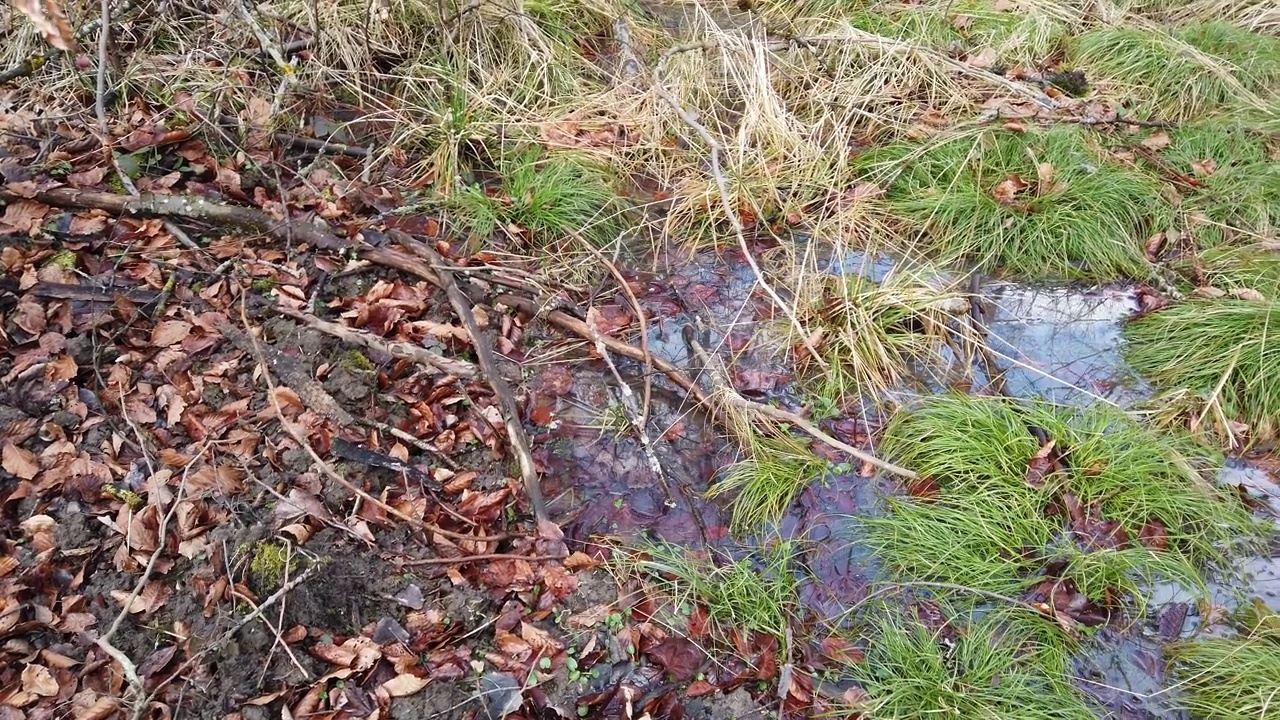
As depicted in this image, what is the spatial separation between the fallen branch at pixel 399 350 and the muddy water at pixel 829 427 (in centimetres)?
32

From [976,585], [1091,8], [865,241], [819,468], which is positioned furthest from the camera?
[1091,8]

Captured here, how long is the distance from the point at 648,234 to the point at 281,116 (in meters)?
1.88

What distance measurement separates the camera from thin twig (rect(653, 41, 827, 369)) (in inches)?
121

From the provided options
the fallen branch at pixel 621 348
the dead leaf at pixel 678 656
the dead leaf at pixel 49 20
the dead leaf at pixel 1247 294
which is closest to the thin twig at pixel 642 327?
the fallen branch at pixel 621 348

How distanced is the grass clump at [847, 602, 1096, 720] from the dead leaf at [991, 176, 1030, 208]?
2085 mm

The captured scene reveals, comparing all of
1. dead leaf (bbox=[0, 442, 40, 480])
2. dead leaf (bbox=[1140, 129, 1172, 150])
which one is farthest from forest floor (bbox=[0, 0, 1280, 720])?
dead leaf (bbox=[1140, 129, 1172, 150])

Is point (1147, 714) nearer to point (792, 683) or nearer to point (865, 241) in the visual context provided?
point (792, 683)

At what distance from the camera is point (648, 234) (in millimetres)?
3795

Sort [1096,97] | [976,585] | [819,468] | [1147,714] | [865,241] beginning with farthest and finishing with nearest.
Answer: [1096,97] < [865,241] < [819,468] < [976,585] < [1147,714]

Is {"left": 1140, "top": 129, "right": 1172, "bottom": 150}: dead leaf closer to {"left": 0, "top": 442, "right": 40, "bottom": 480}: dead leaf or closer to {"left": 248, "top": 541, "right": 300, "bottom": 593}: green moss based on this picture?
{"left": 248, "top": 541, "right": 300, "bottom": 593}: green moss

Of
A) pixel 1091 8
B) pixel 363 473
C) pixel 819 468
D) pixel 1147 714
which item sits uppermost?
pixel 1091 8

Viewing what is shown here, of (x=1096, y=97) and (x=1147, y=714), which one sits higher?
(x=1096, y=97)

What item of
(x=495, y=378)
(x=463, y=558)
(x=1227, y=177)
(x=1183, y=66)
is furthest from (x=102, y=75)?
(x=1183, y=66)

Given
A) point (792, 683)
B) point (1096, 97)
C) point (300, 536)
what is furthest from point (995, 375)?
point (300, 536)
